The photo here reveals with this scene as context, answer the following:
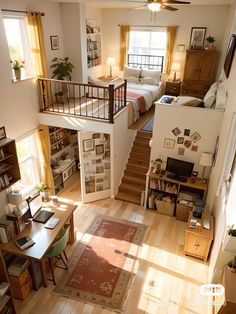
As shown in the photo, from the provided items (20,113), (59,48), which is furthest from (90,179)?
(59,48)

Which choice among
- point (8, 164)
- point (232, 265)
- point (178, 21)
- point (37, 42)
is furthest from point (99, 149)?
point (178, 21)

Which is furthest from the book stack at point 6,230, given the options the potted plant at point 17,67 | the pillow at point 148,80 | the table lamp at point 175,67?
the table lamp at point 175,67

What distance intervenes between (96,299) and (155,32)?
7.88 metres

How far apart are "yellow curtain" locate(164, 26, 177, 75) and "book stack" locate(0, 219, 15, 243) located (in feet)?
22.4

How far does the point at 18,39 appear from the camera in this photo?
5.06 metres

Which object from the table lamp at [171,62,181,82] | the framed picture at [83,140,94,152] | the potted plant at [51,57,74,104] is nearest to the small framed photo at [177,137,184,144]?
the framed picture at [83,140,94,152]

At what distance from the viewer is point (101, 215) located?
562 cm

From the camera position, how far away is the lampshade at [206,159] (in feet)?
16.1

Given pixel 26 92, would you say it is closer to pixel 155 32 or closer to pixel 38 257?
pixel 38 257

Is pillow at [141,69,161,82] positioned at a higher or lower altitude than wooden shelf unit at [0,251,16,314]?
higher

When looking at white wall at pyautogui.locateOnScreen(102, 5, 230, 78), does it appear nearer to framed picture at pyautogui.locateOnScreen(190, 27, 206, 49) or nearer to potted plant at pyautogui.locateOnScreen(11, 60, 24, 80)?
framed picture at pyautogui.locateOnScreen(190, 27, 206, 49)

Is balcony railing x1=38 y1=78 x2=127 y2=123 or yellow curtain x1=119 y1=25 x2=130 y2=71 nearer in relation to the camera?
balcony railing x1=38 y1=78 x2=127 y2=123

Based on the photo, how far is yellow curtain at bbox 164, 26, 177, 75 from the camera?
802 cm

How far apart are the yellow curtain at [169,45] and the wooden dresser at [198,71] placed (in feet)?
2.46
